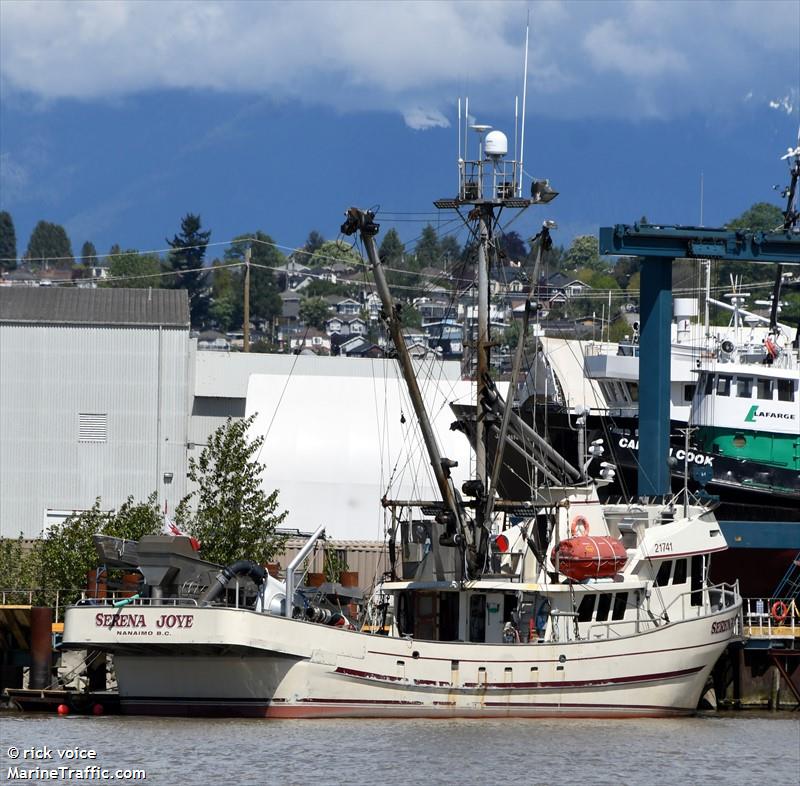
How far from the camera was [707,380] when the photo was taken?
177 feet

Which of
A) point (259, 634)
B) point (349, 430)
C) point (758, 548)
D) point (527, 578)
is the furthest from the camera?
point (349, 430)

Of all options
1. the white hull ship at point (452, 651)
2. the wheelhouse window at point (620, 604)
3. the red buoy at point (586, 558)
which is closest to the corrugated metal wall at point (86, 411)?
the white hull ship at point (452, 651)

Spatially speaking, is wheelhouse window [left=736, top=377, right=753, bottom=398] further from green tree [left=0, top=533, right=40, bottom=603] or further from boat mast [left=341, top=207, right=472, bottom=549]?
green tree [left=0, top=533, right=40, bottom=603]

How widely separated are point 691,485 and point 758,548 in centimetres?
358

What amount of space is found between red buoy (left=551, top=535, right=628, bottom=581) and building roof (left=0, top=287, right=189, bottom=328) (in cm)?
3198

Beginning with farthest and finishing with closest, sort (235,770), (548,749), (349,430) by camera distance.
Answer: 1. (349,430)
2. (548,749)
3. (235,770)

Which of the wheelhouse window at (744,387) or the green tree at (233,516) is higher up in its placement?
the wheelhouse window at (744,387)

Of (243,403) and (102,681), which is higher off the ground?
(243,403)

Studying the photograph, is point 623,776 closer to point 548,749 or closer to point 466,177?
point 548,749

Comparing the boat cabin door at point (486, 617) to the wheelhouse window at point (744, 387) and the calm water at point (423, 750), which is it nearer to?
the calm water at point (423, 750)

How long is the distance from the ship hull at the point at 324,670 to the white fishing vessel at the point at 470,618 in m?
0.03

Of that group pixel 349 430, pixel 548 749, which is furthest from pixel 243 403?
pixel 548 749

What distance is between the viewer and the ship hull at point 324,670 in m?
35.9

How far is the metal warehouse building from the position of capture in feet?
220
